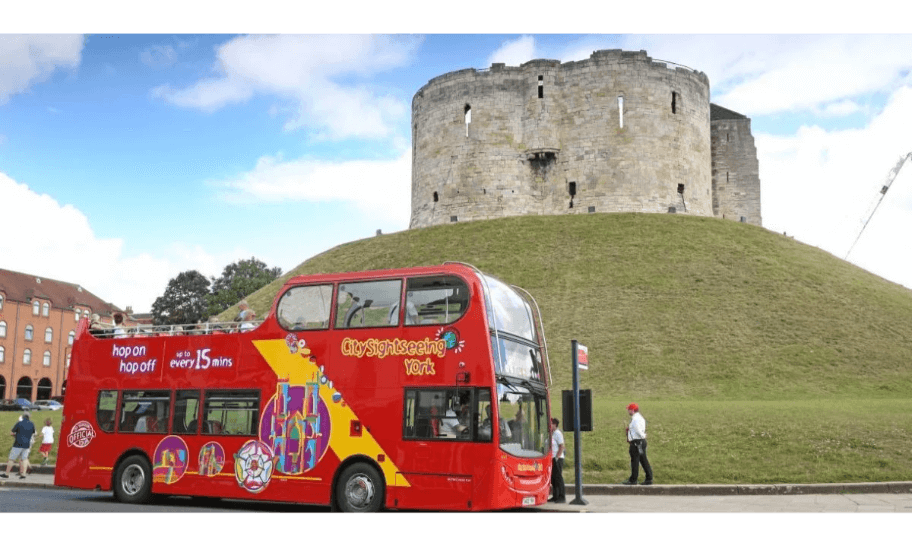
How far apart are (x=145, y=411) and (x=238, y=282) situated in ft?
225

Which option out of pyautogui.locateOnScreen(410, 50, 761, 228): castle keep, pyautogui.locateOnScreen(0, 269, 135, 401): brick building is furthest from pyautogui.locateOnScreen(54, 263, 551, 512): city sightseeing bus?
pyautogui.locateOnScreen(0, 269, 135, 401): brick building

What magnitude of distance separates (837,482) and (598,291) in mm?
24698

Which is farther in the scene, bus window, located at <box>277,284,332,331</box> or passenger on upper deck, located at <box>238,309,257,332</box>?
passenger on upper deck, located at <box>238,309,257,332</box>

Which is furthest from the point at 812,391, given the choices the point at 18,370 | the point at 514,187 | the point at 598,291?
the point at 18,370

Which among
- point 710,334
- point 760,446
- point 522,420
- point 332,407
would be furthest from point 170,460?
point 710,334

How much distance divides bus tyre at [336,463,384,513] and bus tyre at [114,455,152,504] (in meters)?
4.68

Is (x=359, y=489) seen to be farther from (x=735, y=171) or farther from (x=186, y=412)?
(x=735, y=171)

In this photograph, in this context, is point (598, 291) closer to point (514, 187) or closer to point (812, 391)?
point (812, 391)

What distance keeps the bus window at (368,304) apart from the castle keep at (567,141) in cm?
4507

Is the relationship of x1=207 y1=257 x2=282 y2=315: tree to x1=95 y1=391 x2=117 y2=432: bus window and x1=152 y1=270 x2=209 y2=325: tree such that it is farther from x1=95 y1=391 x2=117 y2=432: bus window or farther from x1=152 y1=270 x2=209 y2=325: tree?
x1=95 y1=391 x2=117 y2=432: bus window

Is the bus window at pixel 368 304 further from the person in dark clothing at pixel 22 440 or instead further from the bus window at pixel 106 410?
the person in dark clothing at pixel 22 440

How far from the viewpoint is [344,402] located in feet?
47.2

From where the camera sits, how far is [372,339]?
1436 cm

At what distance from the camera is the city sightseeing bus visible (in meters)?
13.4
